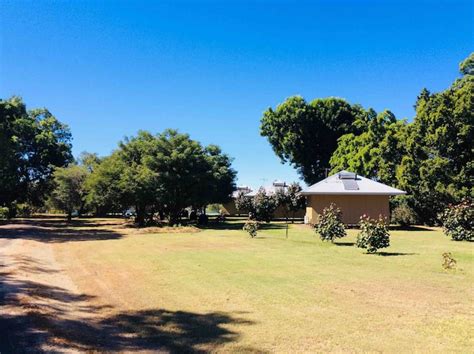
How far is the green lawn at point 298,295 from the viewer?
6000 millimetres

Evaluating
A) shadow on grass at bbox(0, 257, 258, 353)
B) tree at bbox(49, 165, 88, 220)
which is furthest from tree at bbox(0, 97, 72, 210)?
shadow on grass at bbox(0, 257, 258, 353)

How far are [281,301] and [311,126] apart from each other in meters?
43.2

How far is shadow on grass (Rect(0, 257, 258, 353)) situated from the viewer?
579cm

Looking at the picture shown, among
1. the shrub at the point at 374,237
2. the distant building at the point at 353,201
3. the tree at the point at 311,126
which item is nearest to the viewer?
the shrub at the point at 374,237

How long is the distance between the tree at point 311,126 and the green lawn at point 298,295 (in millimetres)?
34407

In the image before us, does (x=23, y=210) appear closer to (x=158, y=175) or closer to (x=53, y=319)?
(x=158, y=175)

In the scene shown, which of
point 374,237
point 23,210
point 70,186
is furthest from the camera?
point 23,210

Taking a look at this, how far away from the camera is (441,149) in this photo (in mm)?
31391

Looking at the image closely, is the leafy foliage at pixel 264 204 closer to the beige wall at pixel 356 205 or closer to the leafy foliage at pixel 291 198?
the leafy foliage at pixel 291 198

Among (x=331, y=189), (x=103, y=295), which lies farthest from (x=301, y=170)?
(x=103, y=295)

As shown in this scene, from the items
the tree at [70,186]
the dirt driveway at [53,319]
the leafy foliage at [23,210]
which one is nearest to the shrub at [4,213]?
the tree at [70,186]

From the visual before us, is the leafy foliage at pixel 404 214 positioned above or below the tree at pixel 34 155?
below

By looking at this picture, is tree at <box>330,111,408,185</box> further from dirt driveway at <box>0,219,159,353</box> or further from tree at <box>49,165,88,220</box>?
dirt driveway at <box>0,219,159,353</box>

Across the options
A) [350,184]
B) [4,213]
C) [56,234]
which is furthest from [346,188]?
[4,213]
